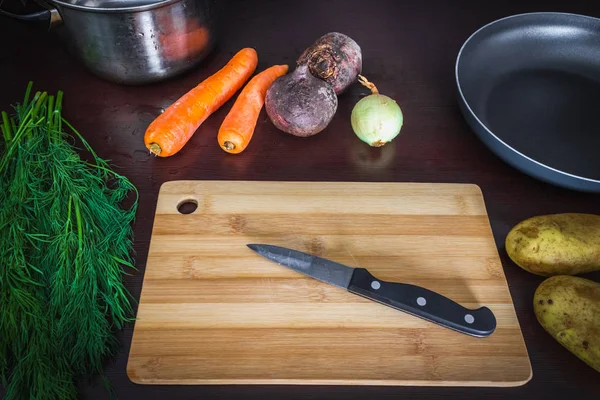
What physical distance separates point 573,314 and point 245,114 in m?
0.69

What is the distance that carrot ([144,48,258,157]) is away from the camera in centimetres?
99

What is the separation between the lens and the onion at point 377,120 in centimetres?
99

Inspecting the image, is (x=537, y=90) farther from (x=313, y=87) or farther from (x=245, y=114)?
(x=245, y=114)

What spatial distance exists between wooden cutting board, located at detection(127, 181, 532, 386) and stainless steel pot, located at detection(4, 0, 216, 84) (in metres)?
0.29

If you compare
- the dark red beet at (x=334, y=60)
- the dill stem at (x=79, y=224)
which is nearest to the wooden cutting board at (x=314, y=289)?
the dill stem at (x=79, y=224)

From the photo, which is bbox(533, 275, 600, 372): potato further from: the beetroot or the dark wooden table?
the beetroot

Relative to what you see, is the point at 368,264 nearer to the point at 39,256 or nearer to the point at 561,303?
the point at 561,303

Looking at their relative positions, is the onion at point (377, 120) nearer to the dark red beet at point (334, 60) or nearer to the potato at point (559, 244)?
the dark red beet at point (334, 60)

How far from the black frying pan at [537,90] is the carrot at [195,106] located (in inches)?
18.5

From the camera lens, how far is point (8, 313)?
0.74 meters

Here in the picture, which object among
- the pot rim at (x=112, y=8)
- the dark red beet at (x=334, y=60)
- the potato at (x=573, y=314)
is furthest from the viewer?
the dark red beet at (x=334, y=60)

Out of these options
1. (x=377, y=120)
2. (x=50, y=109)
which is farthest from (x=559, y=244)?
(x=50, y=109)

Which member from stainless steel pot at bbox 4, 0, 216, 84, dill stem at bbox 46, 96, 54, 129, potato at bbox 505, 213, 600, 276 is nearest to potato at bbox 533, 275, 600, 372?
potato at bbox 505, 213, 600, 276

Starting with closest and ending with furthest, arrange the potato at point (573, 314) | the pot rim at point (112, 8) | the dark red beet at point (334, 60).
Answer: the potato at point (573, 314) → the pot rim at point (112, 8) → the dark red beet at point (334, 60)
